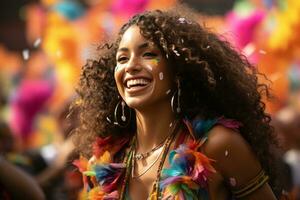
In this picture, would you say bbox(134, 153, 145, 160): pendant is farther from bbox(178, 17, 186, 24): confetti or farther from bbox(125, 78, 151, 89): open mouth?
bbox(178, 17, 186, 24): confetti

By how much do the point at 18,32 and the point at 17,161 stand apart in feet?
37.6

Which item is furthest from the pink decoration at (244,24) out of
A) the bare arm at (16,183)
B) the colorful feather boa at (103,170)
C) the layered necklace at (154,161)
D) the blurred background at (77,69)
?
the layered necklace at (154,161)

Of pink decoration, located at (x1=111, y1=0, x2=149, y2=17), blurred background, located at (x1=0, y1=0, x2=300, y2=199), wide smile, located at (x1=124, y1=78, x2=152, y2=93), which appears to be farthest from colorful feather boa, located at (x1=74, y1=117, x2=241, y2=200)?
pink decoration, located at (x1=111, y1=0, x2=149, y2=17)

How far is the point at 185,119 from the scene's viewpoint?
13.1 feet

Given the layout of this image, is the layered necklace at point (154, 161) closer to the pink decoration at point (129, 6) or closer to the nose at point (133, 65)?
the nose at point (133, 65)

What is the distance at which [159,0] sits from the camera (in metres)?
7.40

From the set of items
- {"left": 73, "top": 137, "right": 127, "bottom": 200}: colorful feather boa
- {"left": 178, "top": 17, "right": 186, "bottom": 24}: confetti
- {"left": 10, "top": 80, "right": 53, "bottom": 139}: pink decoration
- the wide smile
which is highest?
{"left": 178, "top": 17, "right": 186, "bottom": 24}: confetti

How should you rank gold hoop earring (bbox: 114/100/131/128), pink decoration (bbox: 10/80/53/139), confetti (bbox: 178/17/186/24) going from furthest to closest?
1. pink decoration (bbox: 10/80/53/139)
2. gold hoop earring (bbox: 114/100/131/128)
3. confetti (bbox: 178/17/186/24)

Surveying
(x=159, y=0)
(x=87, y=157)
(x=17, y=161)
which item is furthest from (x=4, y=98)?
(x=87, y=157)

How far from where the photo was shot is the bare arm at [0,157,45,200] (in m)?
4.61

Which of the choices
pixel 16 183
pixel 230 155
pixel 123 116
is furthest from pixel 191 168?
pixel 16 183

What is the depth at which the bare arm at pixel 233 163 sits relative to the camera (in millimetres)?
3842

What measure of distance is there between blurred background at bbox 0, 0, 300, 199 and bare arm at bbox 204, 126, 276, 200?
22.6 inches

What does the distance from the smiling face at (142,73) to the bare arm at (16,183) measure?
89 centimetres
